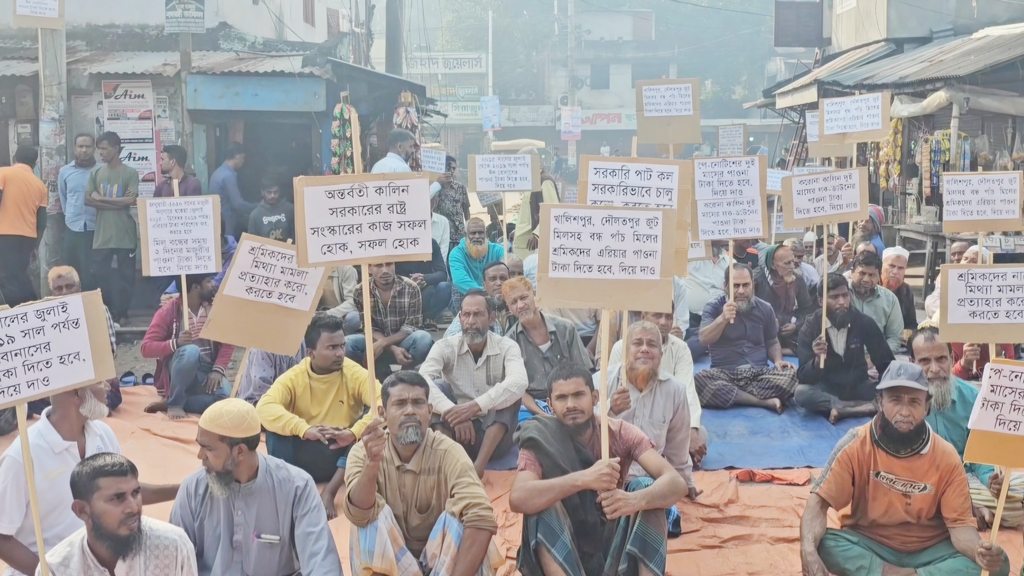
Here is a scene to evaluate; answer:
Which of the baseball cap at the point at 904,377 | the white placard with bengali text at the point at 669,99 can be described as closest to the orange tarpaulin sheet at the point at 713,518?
the baseball cap at the point at 904,377

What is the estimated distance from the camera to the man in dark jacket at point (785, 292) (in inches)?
355

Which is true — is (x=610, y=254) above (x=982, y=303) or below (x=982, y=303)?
above

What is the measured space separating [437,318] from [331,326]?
4018 mm

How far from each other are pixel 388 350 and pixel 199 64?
7.68 m

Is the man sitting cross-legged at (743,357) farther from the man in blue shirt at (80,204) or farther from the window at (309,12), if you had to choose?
the window at (309,12)

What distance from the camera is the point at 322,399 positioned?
6113 mm

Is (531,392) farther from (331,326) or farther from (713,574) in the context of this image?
(713,574)

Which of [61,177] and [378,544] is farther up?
[61,177]

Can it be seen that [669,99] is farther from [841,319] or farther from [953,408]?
[953,408]

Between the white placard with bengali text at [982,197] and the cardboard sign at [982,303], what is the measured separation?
2.31 m

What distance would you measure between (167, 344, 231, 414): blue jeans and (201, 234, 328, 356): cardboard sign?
2.02 m

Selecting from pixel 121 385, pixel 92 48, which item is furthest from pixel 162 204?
pixel 92 48

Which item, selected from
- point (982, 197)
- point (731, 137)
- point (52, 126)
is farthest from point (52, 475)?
point (731, 137)

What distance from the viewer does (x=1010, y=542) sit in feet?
17.6
